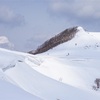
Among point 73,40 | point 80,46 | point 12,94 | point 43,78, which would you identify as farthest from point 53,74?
point 73,40

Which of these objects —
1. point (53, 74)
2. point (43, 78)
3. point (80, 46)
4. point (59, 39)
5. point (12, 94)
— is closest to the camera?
point (12, 94)

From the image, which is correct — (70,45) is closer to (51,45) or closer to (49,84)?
(51,45)

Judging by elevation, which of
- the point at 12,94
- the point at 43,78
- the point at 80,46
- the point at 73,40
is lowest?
the point at 12,94

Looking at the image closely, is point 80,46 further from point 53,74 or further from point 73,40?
point 53,74

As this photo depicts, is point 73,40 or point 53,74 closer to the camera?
point 53,74

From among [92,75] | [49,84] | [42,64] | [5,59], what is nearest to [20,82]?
[49,84]

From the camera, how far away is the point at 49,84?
54.5ft

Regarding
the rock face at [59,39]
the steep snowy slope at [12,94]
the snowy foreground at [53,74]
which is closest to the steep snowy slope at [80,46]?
the snowy foreground at [53,74]

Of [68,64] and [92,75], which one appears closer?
[92,75]

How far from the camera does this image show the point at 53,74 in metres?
21.1

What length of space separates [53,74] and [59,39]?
660 inches

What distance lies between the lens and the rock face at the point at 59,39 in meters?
35.9

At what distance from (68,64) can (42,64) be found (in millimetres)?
2517

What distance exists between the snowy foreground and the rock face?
2930 mm
